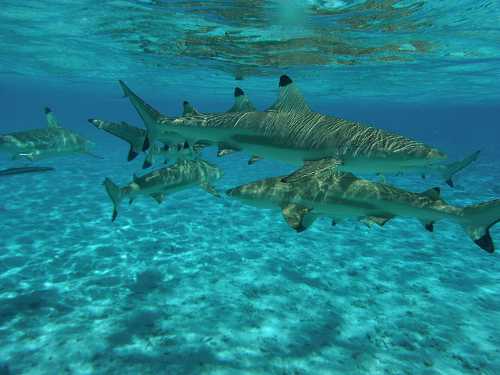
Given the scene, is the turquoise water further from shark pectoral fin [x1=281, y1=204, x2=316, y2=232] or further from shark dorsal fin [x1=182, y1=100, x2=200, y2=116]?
shark dorsal fin [x1=182, y1=100, x2=200, y2=116]

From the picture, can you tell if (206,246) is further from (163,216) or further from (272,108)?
(272,108)

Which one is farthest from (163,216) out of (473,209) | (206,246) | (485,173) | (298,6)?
(485,173)

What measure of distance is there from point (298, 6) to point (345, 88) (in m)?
29.5

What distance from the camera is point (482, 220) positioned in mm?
4922

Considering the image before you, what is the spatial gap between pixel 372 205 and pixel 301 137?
1562 millimetres

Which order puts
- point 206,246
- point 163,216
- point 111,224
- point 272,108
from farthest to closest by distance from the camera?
point 163,216 → point 111,224 → point 206,246 → point 272,108

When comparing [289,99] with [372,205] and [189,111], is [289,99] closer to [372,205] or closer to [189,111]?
[189,111]

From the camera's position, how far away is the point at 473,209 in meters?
4.87

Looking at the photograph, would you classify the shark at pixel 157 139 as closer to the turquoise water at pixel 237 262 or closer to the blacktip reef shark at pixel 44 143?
the turquoise water at pixel 237 262

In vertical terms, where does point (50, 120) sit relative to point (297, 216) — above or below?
above

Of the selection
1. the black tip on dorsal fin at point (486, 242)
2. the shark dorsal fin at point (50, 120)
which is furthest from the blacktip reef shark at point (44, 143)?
the black tip on dorsal fin at point (486, 242)

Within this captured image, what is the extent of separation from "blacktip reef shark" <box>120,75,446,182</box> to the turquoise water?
355 cm

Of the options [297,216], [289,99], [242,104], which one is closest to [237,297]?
[297,216]

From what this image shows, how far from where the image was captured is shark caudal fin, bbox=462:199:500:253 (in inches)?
188
